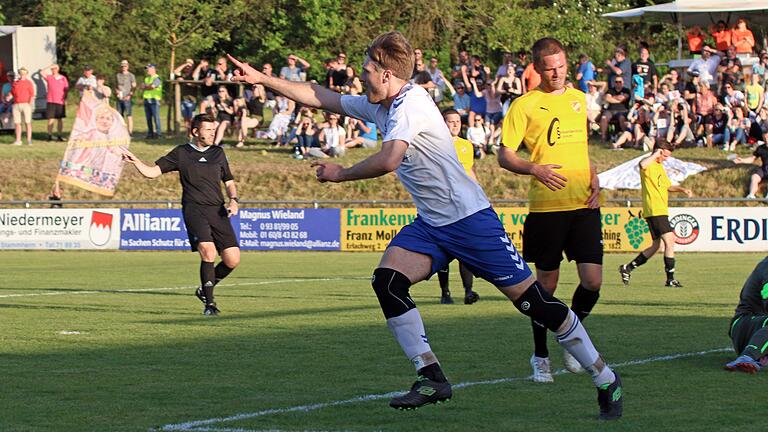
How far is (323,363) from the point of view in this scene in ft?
30.2

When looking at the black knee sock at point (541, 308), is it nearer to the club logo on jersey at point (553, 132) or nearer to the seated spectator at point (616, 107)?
the club logo on jersey at point (553, 132)

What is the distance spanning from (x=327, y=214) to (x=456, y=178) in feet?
73.8

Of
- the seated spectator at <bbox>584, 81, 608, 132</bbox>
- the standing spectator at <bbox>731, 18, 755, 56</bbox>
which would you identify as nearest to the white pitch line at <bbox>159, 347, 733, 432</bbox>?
the seated spectator at <bbox>584, 81, 608, 132</bbox>

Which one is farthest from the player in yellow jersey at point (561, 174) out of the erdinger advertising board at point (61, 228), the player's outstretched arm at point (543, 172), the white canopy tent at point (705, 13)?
the white canopy tent at point (705, 13)

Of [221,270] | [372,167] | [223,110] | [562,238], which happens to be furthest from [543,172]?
[223,110]

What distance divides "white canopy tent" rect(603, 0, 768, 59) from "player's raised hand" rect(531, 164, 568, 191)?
27.0 meters

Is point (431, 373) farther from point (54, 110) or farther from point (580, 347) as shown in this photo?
point (54, 110)

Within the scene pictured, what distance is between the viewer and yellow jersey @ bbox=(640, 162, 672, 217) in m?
17.4

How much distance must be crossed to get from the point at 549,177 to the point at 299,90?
1.60 m

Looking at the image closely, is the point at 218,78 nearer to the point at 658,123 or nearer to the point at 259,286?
the point at 658,123

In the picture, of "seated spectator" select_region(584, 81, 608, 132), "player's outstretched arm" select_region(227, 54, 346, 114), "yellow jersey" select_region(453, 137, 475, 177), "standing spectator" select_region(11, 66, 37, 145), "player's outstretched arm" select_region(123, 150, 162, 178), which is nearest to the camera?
"player's outstretched arm" select_region(227, 54, 346, 114)

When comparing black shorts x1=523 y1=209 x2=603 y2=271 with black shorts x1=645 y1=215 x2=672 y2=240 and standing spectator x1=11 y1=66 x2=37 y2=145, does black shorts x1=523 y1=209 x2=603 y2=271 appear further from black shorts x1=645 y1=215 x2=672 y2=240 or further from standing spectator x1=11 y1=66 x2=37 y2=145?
standing spectator x1=11 y1=66 x2=37 y2=145

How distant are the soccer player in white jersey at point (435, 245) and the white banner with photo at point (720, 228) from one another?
20912mm

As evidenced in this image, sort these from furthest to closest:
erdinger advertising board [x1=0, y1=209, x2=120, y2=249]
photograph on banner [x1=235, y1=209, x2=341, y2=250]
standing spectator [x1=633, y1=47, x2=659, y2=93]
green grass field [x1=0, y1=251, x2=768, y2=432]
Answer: standing spectator [x1=633, y1=47, x2=659, y2=93] < erdinger advertising board [x1=0, y1=209, x2=120, y2=249] < photograph on banner [x1=235, y1=209, x2=341, y2=250] < green grass field [x1=0, y1=251, x2=768, y2=432]
